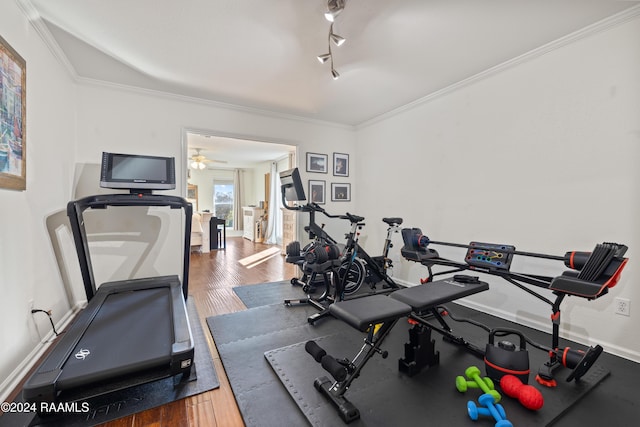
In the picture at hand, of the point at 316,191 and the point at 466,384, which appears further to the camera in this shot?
the point at 316,191

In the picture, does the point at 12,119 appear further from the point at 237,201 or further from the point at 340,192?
the point at 237,201

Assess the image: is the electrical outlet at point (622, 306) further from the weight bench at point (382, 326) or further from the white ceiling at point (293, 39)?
the white ceiling at point (293, 39)

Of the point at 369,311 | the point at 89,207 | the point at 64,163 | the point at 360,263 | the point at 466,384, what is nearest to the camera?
the point at 369,311

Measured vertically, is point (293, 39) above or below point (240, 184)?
above

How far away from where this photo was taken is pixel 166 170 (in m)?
2.90

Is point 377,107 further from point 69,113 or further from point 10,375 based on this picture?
point 10,375

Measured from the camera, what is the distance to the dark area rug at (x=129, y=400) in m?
1.45

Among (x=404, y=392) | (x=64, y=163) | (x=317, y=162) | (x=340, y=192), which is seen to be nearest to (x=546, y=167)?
(x=404, y=392)

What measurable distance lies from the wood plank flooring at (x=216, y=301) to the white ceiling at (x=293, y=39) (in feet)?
8.68

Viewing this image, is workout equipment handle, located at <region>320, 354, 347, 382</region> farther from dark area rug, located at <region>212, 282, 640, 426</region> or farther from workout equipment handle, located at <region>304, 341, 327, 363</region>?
dark area rug, located at <region>212, 282, 640, 426</region>

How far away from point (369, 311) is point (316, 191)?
3323 millimetres

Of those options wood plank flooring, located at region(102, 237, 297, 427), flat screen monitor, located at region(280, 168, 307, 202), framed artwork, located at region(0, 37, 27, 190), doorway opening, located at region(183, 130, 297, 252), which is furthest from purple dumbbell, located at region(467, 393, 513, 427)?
doorway opening, located at region(183, 130, 297, 252)

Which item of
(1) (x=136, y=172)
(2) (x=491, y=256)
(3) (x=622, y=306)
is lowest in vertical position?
(3) (x=622, y=306)

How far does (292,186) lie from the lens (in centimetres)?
343
